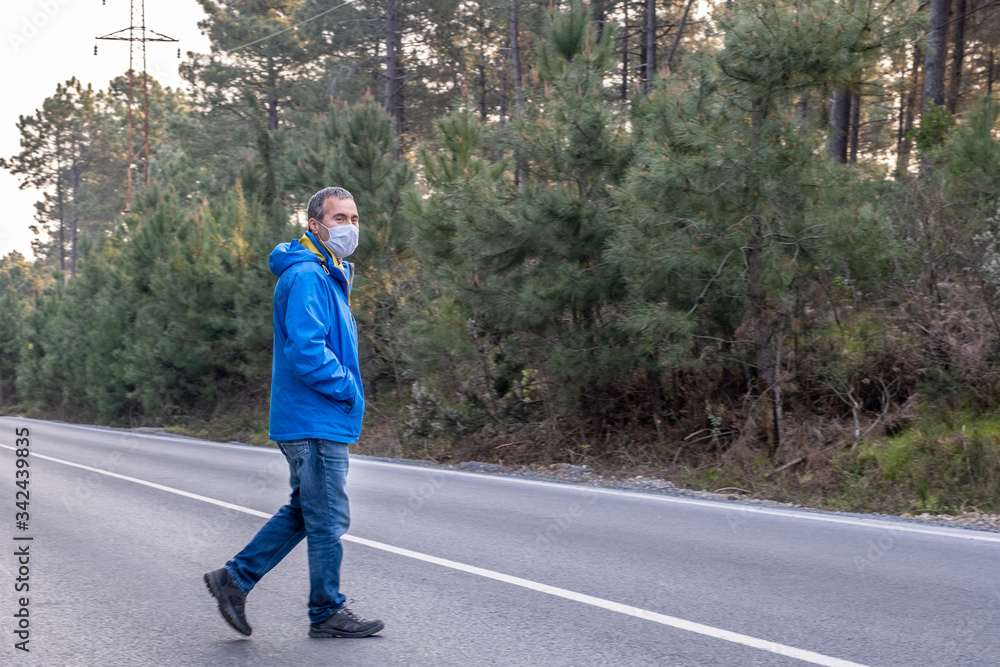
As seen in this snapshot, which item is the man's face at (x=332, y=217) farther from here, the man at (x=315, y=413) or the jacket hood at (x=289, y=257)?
the jacket hood at (x=289, y=257)

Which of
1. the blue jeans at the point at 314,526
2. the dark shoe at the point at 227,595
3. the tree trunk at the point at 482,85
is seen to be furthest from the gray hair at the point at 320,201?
the tree trunk at the point at 482,85

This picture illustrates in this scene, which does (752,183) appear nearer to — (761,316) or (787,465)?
(761,316)

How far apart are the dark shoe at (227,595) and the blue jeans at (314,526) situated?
0.04 m

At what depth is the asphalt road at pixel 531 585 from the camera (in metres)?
4.76

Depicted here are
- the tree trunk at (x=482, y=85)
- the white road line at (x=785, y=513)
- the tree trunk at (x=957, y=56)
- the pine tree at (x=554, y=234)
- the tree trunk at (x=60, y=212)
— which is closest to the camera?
the white road line at (x=785, y=513)

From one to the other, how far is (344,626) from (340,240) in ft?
6.75

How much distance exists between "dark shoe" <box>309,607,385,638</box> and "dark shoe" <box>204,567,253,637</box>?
1.33 feet

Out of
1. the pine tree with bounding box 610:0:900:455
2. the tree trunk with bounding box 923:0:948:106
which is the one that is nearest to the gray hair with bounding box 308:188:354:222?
the pine tree with bounding box 610:0:900:455

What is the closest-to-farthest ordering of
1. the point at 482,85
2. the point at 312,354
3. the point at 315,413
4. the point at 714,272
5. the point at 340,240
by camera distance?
the point at 312,354 < the point at 315,413 < the point at 340,240 < the point at 714,272 < the point at 482,85

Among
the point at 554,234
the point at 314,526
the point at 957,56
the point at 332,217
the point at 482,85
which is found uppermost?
the point at 482,85

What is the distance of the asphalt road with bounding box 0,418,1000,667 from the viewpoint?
4.76 meters

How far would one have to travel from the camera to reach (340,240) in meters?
4.93

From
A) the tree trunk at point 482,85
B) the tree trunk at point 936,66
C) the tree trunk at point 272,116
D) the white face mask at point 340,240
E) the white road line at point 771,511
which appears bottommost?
the white road line at point 771,511

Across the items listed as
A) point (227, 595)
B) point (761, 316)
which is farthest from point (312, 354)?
point (761, 316)
